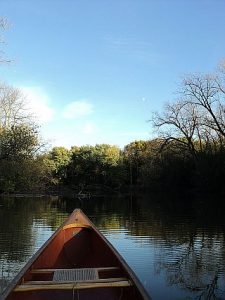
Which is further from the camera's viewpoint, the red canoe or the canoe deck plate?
the canoe deck plate

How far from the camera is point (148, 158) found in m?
57.1

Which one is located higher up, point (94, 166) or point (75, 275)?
point (94, 166)

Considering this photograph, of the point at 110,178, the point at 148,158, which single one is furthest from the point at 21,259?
the point at 110,178

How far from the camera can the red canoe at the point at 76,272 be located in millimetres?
6180

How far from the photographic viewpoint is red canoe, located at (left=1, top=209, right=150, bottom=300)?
20.3 feet

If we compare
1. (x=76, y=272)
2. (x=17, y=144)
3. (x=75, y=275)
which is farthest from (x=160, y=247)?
(x=17, y=144)

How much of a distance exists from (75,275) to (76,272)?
215 millimetres

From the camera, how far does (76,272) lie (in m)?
7.60

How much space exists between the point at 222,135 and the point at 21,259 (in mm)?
37241

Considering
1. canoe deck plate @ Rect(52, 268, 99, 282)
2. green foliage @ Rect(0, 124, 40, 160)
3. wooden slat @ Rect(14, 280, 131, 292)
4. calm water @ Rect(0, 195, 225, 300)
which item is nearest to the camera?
wooden slat @ Rect(14, 280, 131, 292)

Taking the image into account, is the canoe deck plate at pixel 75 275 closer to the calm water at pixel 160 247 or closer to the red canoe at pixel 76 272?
the red canoe at pixel 76 272

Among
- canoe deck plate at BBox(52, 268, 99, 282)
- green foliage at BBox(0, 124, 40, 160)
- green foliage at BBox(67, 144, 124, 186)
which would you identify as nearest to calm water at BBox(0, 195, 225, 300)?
canoe deck plate at BBox(52, 268, 99, 282)

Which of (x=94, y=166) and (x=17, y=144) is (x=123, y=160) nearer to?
(x=94, y=166)

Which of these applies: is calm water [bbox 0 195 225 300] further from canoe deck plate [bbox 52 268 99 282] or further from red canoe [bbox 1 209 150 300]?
canoe deck plate [bbox 52 268 99 282]
